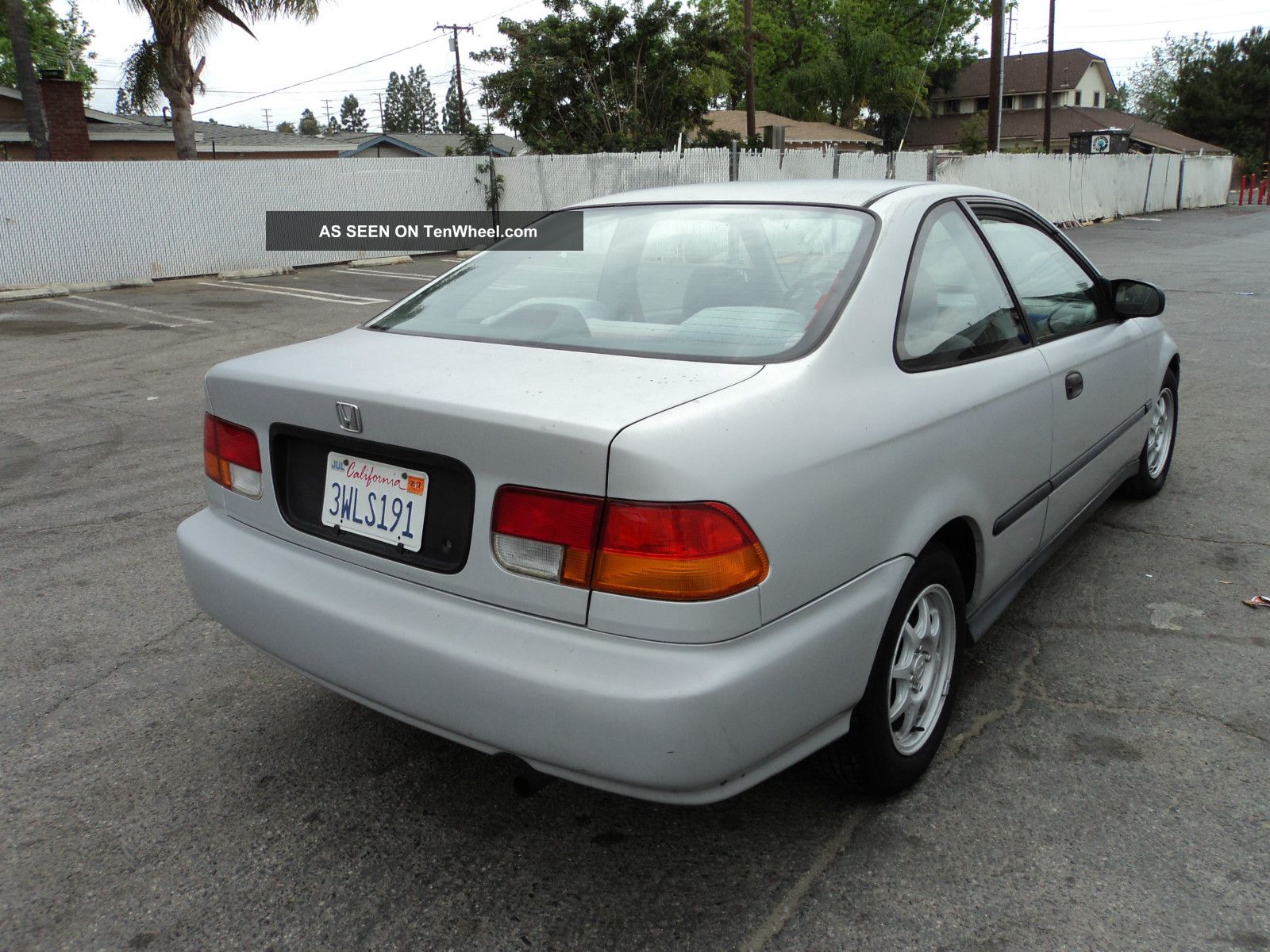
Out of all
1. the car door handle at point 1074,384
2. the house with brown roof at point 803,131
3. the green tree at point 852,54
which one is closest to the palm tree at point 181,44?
the car door handle at point 1074,384

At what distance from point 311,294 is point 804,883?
47.2 ft

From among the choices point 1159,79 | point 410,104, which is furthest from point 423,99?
point 1159,79

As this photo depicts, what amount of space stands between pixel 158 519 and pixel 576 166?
1892 centimetres

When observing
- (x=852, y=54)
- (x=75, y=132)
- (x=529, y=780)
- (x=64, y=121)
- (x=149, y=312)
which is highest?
(x=852, y=54)

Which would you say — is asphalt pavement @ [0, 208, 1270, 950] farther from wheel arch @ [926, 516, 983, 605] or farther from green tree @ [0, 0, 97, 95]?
green tree @ [0, 0, 97, 95]

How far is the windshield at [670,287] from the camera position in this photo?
8.23ft

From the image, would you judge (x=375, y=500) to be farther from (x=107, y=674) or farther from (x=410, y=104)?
(x=410, y=104)

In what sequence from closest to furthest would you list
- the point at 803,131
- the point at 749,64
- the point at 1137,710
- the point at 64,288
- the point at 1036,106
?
the point at 1137,710 → the point at 64,288 → the point at 749,64 → the point at 803,131 → the point at 1036,106

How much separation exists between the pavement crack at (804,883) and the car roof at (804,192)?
161 cm

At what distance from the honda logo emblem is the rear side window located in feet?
4.15

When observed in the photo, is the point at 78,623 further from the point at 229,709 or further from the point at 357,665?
the point at 357,665

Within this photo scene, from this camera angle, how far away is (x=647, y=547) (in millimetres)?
1948

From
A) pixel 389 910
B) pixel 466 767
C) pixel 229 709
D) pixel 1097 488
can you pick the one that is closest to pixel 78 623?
pixel 229 709

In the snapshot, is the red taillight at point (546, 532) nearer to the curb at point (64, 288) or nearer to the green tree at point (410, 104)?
the curb at point (64, 288)
